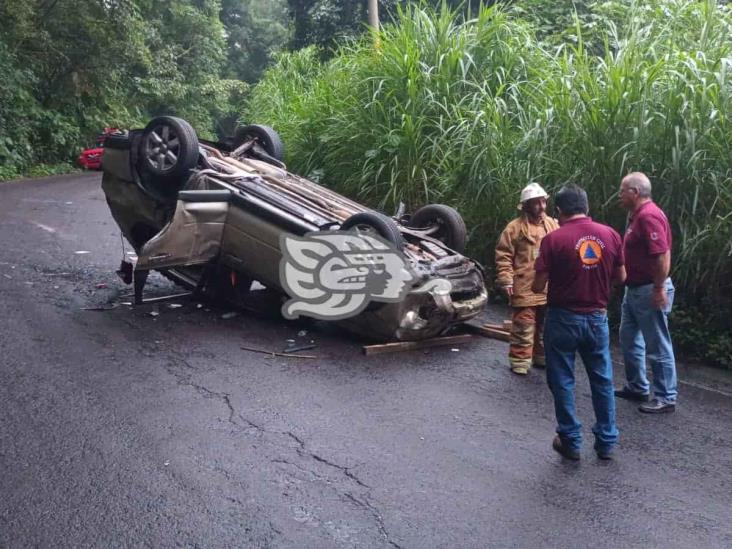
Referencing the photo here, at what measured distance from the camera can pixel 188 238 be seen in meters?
6.90

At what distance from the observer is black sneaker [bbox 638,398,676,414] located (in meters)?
5.45

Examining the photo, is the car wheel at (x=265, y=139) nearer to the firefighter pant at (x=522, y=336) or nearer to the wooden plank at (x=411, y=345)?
the wooden plank at (x=411, y=345)

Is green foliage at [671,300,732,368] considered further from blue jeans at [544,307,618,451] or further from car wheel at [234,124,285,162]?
car wheel at [234,124,285,162]

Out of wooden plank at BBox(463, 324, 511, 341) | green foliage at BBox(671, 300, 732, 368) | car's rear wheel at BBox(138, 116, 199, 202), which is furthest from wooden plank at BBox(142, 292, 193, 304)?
green foliage at BBox(671, 300, 732, 368)

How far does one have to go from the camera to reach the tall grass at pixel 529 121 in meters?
6.76

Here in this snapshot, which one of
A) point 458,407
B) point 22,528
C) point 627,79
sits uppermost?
point 627,79

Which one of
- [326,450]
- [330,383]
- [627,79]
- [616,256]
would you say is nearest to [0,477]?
[326,450]

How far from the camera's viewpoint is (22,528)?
11.6 feet

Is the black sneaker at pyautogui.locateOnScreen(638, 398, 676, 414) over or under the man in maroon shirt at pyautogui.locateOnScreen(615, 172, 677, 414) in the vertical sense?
under

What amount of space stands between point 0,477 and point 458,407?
292 cm

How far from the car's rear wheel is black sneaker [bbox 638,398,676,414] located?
15.4 feet

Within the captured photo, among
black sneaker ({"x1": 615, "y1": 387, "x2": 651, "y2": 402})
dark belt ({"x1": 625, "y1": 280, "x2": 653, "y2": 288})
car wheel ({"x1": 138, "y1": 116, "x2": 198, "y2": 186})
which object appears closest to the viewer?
dark belt ({"x1": 625, "y1": 280, "x2": 653, "y2": 288})

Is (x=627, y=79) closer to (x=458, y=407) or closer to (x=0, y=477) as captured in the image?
(x=458, y=407)

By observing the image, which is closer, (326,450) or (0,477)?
(0,477)
